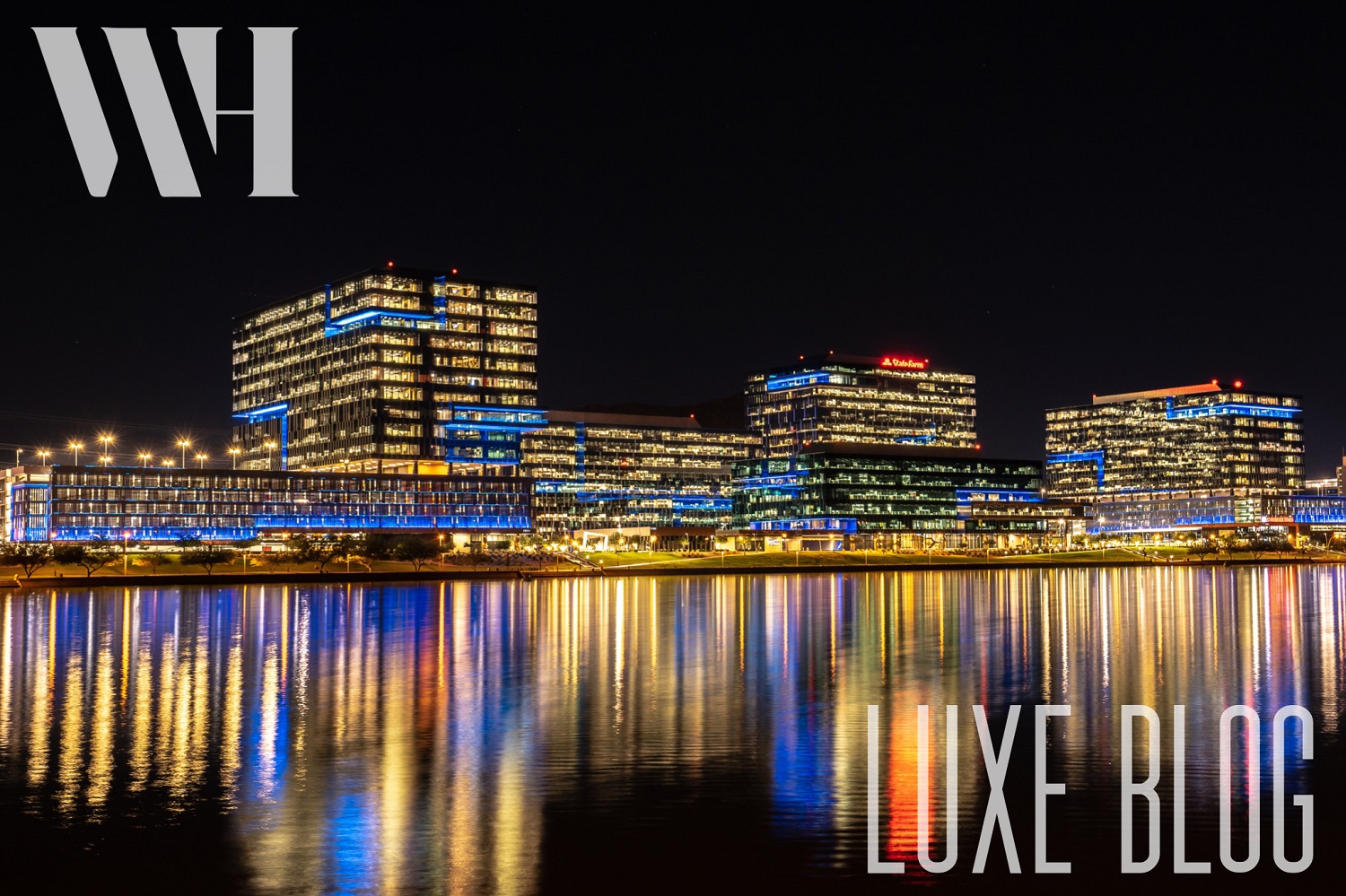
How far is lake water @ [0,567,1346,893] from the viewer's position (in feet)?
70.2

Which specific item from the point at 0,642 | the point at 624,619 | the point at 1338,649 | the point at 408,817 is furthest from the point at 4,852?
the point at 624,619

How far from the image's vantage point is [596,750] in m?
31.5

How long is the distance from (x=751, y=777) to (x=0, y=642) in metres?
45.0

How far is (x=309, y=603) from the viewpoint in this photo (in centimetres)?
9725

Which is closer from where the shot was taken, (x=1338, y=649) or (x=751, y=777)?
(x=751, y=777)

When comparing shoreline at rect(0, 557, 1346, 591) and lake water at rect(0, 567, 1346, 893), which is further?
shoreline at rect(0, 557, 1346, 591)

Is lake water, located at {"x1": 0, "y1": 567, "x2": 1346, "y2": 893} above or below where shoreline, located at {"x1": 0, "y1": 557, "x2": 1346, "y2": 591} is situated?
below

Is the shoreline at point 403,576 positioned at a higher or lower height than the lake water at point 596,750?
higher

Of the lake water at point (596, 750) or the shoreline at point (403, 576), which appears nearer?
the lake water at point (596, 750)

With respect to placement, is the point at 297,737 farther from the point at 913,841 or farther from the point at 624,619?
the point at 624,619

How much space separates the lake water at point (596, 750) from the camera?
21391 mm

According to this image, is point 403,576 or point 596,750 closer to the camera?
point 596,750

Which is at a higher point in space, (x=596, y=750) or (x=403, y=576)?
(x=403, y=576)

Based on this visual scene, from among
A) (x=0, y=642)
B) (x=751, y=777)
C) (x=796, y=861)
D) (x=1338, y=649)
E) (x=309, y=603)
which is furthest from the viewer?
(x=309, y=603)
